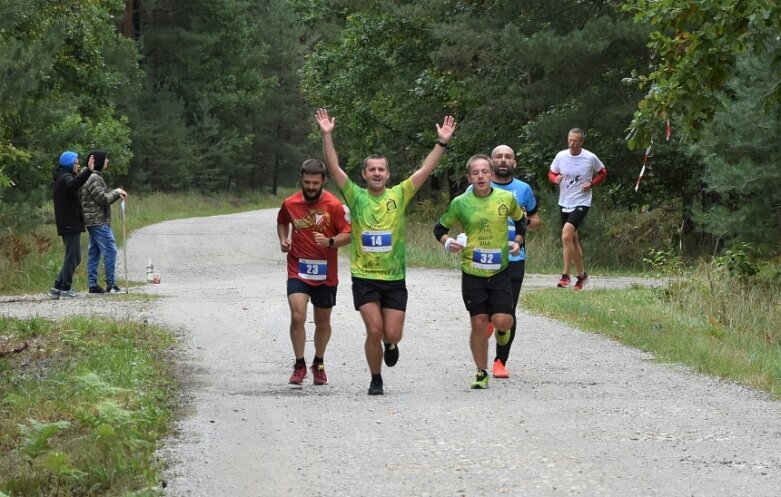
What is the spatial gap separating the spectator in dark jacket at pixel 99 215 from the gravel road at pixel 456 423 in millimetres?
3422

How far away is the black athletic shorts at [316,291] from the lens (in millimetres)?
9594

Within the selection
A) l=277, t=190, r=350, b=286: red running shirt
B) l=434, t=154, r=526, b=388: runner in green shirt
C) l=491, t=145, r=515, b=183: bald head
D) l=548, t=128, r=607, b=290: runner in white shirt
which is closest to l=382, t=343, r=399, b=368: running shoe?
l=434, t=154, r=526, b=388: runner in green shirt

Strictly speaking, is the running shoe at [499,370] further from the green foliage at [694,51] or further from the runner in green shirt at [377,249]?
the green foliage at [694,51]

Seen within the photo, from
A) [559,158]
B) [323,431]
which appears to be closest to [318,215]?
→ [323,431]

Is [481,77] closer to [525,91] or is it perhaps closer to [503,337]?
[525,91]

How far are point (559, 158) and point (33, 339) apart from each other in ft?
23.6

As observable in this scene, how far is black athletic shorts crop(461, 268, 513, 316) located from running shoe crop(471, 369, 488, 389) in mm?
466

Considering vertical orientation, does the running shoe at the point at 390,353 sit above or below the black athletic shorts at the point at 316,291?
below

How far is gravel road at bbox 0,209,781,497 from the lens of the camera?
6438 mm

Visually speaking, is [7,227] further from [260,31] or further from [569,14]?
[260,31]

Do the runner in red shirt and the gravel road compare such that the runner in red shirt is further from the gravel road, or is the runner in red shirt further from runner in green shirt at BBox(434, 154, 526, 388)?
runner in green shirt at BBox(434, 154, 526, 388)

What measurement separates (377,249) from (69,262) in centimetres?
870

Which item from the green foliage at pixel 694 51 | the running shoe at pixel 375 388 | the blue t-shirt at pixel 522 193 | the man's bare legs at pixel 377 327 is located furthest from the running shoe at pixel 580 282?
the running shoe at pixel 375 388

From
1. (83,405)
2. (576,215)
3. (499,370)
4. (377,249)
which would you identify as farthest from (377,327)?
(576,215)
